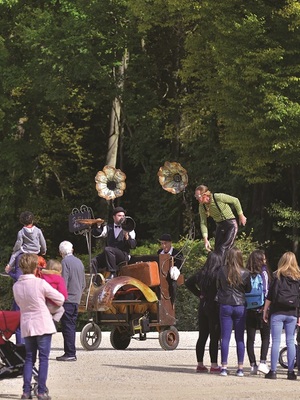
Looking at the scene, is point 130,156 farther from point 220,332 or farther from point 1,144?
point 220,332

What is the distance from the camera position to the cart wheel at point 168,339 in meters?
22.6

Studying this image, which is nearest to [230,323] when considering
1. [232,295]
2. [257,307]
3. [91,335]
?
[232,295]

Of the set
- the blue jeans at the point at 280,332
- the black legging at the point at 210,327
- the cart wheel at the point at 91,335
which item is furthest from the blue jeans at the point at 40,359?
the cart wheel at the point at 91,335

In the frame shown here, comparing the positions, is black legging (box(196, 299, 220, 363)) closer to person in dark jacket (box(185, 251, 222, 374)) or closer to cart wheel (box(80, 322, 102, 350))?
person in dark jacket (box(185, 251, 222, 374))

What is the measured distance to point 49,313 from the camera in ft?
49.5

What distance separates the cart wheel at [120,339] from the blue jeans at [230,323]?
550 centimetres

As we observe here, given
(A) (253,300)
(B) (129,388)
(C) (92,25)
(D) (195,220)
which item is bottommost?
(B) (129,388)

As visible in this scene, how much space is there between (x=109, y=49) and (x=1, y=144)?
16.2ft

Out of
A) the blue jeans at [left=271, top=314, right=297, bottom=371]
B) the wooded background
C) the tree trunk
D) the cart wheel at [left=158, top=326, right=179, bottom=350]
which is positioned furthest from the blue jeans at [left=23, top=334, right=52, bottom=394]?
the tree trunk

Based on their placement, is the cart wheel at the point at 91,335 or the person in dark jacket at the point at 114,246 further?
the person in dark jacket at the point at 114,246

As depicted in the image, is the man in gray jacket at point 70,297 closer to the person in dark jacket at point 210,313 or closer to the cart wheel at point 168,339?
the person in dark jacket at point 210,313

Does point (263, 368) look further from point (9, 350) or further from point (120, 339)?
point (120, 339)

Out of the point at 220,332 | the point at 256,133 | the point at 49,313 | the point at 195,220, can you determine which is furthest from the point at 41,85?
the point at 49,313

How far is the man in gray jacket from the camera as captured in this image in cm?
2014
